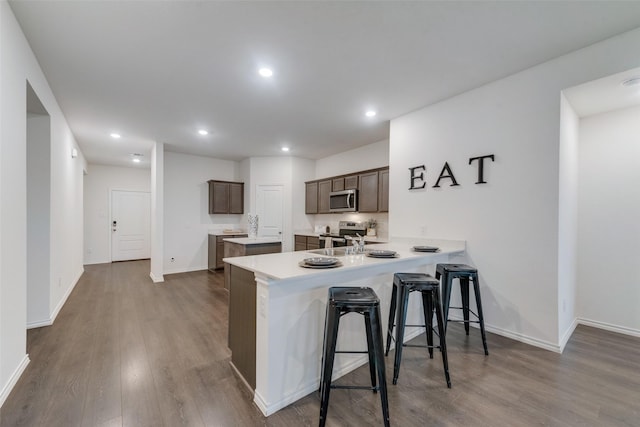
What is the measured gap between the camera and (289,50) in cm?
231

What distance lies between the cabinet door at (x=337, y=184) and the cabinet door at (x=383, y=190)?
1.03 meters

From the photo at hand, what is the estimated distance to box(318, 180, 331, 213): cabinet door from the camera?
5.89 m

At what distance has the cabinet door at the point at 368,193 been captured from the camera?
476 cm

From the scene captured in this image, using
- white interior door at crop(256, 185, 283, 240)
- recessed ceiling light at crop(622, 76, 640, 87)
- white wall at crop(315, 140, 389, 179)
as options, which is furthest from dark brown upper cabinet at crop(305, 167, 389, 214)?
recessed ceiling light at crop(622, 76, 640, 87)

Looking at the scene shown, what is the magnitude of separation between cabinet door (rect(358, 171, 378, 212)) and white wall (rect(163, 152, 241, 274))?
3778 millimetres

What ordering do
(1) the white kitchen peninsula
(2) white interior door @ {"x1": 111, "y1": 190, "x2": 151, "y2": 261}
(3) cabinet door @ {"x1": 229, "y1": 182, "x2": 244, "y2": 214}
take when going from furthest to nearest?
(2) white interior door @ {"x1": 111, "y1": 190, "x2": 151, "y2": 261} → (3) cabinet door @ {"x1": 229, "y1": 182, "x2": 244, "y2": 214} → (1) the white kitchen peninsula

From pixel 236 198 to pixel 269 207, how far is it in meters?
0.96

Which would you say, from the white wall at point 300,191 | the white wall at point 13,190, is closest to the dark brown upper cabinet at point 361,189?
the white wall at point 300,191

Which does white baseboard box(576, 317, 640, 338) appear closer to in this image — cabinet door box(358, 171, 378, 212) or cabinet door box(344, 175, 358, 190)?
cabinet door box(358, 171, 378, 212)

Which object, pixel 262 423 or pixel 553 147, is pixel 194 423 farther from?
pixel 553 147

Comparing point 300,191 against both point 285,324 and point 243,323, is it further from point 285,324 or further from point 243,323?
point 285,324

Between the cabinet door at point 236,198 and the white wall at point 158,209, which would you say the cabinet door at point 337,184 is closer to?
the cabinet door at point 236,198

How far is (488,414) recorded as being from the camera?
1697mm

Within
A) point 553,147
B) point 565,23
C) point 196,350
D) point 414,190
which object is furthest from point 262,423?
point 565,23
